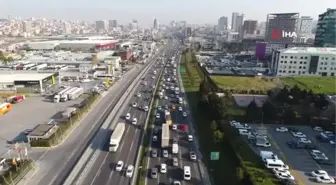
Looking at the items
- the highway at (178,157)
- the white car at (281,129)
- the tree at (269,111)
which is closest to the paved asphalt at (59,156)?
the highway at (178,157)

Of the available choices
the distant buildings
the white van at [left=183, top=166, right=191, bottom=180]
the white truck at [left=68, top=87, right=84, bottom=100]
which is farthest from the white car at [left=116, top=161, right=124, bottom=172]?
the distant buildings

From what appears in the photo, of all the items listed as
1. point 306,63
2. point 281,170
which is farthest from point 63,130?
point 306,63

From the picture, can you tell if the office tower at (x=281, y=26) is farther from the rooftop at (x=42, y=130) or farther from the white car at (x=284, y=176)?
the rooftop at (x=42, y=130)

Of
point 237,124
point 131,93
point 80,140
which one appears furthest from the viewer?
point 131,93

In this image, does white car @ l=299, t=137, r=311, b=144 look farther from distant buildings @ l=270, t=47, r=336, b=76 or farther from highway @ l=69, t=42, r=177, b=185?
distant buildings @ l=270, t=47, r=336, b=76

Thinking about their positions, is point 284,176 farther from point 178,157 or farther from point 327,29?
point 327,29

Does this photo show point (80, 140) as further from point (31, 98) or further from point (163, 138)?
point (31, 98)

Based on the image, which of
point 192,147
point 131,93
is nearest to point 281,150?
point 192,147

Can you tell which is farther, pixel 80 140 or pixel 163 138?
pixel 80 140
